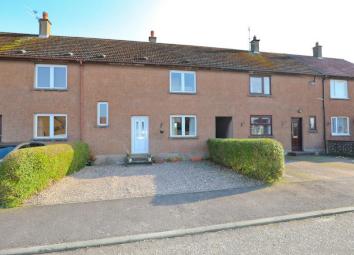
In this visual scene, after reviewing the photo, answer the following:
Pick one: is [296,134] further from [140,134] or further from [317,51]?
[140,134]

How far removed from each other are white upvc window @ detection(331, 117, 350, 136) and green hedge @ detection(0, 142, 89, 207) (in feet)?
58.9

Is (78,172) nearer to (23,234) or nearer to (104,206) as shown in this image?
(104,206)

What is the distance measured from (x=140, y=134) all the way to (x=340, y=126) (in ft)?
48.6

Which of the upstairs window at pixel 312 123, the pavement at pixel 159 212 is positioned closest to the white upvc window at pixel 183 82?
the pavement at pixel 159 212

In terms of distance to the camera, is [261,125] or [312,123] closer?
[261,125]

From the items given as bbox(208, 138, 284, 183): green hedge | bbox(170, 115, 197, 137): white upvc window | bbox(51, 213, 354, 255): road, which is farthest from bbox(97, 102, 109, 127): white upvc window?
bbox(51, 213, 354, 255): road

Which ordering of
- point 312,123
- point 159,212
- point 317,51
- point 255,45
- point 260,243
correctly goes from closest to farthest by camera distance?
point 260,243 < point 159,212 < point 312,123 < point 255,45 < point 317,51

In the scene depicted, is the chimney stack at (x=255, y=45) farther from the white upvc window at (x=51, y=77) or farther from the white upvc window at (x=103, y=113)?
the white upvc window at (x=51, y=77)

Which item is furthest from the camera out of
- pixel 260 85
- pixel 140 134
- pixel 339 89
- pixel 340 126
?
pixel 339 89

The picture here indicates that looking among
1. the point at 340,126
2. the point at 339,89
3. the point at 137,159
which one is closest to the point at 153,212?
the point at 137,159

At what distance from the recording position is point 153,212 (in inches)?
223

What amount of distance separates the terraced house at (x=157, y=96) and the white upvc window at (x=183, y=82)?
6 cm

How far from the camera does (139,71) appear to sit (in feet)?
44.5

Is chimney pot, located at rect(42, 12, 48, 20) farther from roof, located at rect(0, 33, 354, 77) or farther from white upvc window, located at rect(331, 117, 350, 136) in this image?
white upvc window, located at rect(331, 117, 350, 136)
